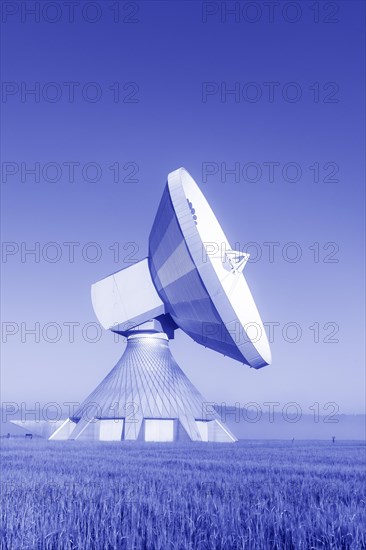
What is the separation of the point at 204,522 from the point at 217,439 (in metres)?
41.5

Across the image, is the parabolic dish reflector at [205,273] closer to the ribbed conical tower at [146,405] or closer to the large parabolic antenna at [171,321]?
the large parabolic antenna at [171,321]

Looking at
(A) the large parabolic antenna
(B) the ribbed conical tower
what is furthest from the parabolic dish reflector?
(B) the ribbed conical tower

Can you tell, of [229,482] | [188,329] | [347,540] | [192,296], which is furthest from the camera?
[188,329]

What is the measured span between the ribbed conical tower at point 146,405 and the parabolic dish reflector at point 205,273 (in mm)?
12948

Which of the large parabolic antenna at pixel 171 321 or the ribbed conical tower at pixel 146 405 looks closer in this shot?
the large parabolic antenna at pixel 171 321

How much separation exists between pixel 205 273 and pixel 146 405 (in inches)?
865

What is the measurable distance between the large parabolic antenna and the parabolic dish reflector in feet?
0.16

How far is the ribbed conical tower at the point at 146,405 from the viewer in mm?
46750

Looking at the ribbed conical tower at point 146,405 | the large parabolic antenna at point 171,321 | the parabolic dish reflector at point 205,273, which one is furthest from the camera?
the ribbed conical tower at point 146,405

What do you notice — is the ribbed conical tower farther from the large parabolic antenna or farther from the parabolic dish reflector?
the parabolic dish reflector

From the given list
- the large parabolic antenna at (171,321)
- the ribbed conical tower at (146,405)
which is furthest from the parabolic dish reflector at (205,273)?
the ribbed conical tower at (146,405)

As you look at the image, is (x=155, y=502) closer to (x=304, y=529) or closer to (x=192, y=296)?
(x=304, y=529)

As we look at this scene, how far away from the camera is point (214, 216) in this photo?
33.8 metres

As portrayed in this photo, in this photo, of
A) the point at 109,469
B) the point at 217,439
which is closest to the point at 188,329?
the point at 217,439
